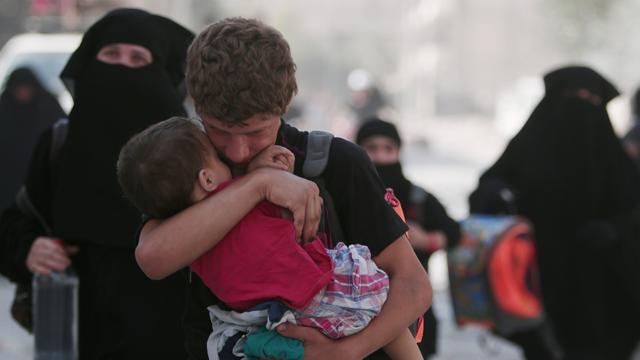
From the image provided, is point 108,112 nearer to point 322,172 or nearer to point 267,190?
point 322,172

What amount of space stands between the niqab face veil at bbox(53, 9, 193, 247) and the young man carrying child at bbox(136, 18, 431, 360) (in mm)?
1142

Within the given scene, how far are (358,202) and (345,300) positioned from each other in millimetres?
234

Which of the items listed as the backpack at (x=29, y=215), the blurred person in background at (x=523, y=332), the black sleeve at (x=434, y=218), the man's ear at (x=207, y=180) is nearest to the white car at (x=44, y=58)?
the blurred person in background at (x=523, y=332)

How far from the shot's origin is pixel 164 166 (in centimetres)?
235

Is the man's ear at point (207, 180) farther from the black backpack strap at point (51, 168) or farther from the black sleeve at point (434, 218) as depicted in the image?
the black sleeve at point (434, 218)

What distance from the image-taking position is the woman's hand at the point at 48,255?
11.8 feet

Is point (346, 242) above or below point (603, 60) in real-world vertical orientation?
above

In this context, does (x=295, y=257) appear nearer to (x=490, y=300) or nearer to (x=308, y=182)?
(x=308, y=182)

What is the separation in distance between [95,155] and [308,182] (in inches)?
57.1

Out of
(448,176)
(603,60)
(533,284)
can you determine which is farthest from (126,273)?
(603,60)

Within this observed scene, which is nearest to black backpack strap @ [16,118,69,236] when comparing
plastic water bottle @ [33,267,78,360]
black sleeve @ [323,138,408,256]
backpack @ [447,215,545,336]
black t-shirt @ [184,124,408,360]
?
plastic water bottle @ [33,267,78,360]

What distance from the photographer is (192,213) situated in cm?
236

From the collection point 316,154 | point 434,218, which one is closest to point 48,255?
point 316,154

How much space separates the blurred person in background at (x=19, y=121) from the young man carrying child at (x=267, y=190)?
6.59 m
